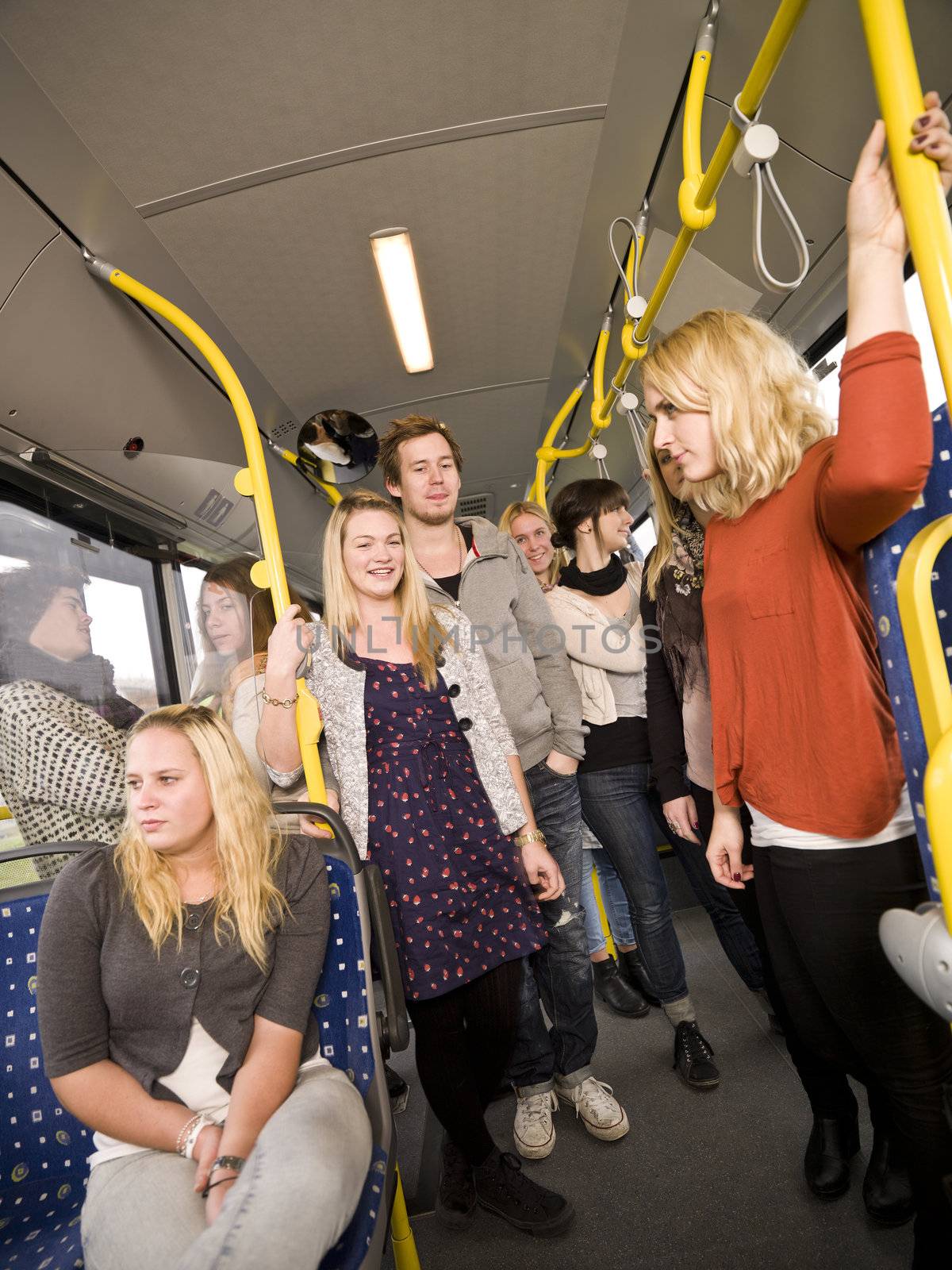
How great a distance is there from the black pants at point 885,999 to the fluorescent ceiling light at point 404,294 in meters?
2.54

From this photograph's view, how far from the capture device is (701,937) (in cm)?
383

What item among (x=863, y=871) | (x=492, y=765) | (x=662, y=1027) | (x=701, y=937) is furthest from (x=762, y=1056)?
(x=863, y=871)

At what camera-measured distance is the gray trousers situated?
1013 millimetres

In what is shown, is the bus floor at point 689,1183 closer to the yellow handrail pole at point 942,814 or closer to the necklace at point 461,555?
the yellow handrail pole at point 942,814

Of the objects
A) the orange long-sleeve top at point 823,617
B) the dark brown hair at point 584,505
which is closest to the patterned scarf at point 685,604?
the orange long-sleeve top at point 823,617

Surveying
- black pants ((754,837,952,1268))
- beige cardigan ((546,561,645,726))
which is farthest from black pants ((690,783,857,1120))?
beige cardigan ((546,561,645,726))

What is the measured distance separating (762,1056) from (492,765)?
1.66 metres

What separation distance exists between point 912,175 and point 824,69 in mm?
1674

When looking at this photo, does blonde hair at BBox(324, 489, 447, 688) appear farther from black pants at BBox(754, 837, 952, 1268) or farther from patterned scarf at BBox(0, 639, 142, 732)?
black pants at BBox(754, 837, 952, 1268)

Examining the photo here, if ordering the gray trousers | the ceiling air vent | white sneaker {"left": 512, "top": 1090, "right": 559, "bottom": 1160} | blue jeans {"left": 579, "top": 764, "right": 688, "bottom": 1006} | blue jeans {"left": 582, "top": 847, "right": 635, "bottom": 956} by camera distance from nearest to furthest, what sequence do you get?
1. the gray trousers
2. white sneaker {"left": 512, "top": 1090, "right": 559, "bottom": 1160}
3. blue jeans {"left": 579, "top": 764, "right": 688, "bottom": 1006}
4. blue jeans {"left": 582, "top": 847, "right": 635, "bottom": 956}
5. the ceiling air vent

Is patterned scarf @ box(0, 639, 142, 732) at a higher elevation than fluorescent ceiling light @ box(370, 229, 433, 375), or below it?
below

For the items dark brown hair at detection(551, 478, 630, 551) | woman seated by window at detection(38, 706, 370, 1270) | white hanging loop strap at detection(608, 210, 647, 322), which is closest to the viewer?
woman seated by window at detection(38, 706, 370, 1270)

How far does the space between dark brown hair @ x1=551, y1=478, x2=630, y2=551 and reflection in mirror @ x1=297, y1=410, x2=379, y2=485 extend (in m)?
1.10

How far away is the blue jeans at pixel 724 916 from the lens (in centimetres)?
253
